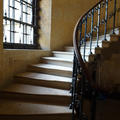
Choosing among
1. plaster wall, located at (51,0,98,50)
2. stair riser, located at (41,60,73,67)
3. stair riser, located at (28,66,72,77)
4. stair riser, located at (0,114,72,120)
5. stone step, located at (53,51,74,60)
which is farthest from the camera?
plaster wall, located at (51,0,98,50)

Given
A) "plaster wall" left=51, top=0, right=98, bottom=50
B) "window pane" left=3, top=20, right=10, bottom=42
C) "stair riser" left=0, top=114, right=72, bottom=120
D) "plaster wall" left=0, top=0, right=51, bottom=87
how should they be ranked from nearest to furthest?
"stair riser" left=0, top=114, right=72, bottom=120, "plaster wall" left=0, top=0, right=51, bottom=87, "window pane" left=3, top=20, right=10, bottom=42, "plaster wall" left=51, top=0, right=98, bottom=50

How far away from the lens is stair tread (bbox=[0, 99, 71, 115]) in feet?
6.30

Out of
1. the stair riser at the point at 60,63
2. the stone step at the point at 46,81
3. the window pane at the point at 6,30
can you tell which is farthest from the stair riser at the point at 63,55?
the window pane at the point at 6,30

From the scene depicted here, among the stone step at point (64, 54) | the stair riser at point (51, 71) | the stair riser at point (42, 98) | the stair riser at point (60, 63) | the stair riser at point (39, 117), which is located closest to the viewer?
the stair riser at point (39, 117)

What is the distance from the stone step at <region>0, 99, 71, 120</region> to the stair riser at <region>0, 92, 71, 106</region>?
0.34ft

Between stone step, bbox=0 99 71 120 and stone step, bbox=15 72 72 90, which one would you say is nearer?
stone step, bbox=0 99 71 120

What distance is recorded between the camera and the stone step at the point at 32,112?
1878 mm

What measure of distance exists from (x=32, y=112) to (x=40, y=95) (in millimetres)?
346

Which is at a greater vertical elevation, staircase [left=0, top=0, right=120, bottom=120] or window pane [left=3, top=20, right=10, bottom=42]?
window pane [left=3, top=20, right=10, bottom=42]

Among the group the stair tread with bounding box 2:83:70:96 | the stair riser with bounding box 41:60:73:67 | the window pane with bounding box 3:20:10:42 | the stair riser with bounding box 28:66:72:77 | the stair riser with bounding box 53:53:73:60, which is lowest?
the stair tread with bounding box 2:83:70:96

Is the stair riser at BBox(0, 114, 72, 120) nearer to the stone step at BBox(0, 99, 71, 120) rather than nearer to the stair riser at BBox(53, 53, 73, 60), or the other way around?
the stone step at BBox(0, 99, 71, 120)

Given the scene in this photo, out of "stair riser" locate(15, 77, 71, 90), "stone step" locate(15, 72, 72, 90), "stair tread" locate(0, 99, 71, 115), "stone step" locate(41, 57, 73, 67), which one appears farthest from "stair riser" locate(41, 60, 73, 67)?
"stair tread" locate(0, 99, 71, 115)

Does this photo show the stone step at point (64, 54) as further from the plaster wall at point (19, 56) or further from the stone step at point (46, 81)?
the stone step at point (46, 81)

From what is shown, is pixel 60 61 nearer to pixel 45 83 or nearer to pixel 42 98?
pixel 45 83
